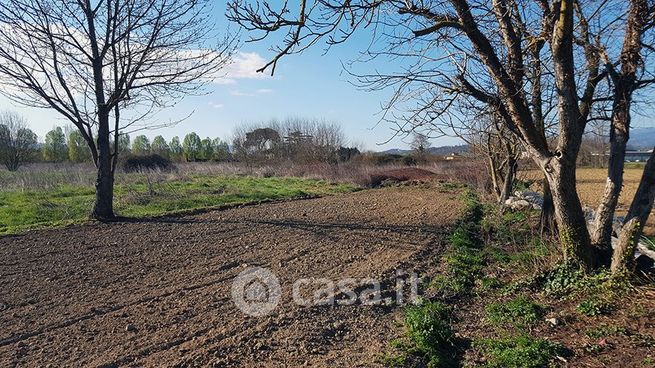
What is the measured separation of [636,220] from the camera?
4.86m

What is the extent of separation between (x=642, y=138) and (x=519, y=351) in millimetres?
4752

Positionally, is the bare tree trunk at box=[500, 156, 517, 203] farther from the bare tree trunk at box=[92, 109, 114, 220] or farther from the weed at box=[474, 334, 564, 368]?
the bare tree trunk at box=[92, 109, 114, 220]

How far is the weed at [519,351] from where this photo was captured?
3.53 metres

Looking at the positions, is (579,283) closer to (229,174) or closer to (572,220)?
(572,220)

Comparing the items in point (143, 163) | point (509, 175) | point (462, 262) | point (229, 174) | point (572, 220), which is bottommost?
point (462, 262)

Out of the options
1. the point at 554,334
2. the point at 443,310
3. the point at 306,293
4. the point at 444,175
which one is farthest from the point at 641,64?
the point at 444,175

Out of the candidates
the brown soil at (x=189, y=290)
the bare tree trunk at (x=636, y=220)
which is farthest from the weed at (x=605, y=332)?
the brown soil at (x=189, y=290)

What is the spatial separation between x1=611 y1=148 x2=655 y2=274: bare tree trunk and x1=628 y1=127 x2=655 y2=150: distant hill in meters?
1.01

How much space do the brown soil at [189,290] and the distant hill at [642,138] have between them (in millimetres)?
3249

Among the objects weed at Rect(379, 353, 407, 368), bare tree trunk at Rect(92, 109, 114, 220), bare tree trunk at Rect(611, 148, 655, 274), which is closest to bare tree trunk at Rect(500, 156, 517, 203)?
bare tree trunk at Rect(611, 148, 655, 274)

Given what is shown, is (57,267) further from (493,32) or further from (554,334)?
(493,32)

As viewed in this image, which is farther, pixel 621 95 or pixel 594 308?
pixel 621 95

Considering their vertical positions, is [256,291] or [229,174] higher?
[229,174]

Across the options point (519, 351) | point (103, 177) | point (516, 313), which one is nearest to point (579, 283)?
point (516, 313)
